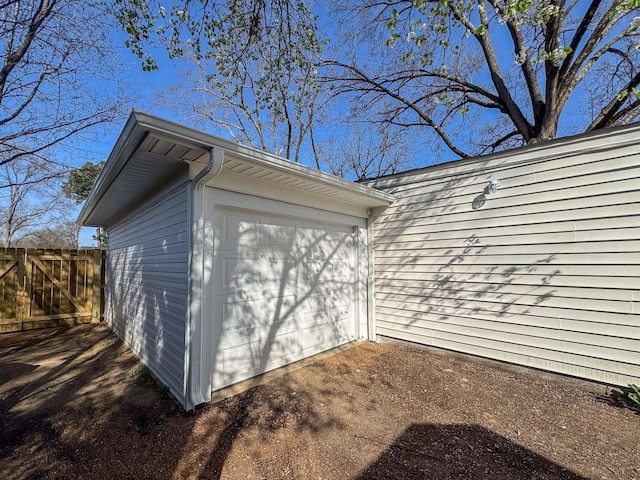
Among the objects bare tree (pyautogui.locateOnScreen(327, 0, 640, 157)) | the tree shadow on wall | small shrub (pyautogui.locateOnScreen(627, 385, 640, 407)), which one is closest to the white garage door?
the tree shadow on wall

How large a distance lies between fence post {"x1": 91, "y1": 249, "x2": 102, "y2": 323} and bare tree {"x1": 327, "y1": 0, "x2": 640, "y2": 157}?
8.14 meters

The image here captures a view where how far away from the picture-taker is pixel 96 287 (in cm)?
721

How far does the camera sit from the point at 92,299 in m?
7.16

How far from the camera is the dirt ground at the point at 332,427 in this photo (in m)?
2.11

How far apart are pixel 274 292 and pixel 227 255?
0.87 metres

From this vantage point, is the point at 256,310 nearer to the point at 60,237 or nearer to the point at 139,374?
the point at 139,374

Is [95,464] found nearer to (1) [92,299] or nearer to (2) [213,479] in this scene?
(2) [213,479]

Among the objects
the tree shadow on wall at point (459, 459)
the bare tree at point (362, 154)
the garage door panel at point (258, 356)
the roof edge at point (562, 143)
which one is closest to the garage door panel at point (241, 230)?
the garage door panel at point (258, 356)

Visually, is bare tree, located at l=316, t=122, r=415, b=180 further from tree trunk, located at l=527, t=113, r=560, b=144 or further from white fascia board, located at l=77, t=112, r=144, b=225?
white fascia board, located at l=77, t=112, r=144, b=225

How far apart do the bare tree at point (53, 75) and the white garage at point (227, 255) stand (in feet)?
5.37

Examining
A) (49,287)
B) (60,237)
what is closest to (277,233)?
(49,287)

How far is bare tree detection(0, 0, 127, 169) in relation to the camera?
4.12 meters

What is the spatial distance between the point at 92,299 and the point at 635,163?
1026 cm

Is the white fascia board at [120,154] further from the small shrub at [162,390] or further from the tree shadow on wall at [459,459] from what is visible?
the tree shadow on wall at [459,459]
